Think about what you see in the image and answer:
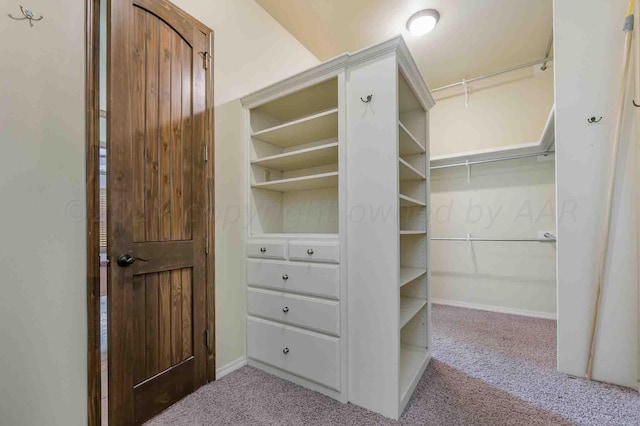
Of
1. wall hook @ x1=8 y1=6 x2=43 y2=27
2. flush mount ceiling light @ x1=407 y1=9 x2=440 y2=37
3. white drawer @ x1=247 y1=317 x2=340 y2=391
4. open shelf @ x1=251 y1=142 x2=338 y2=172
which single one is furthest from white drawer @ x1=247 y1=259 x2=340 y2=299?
flush mount ceiling light @ x1=407 y1=9 x2=440 y2=37

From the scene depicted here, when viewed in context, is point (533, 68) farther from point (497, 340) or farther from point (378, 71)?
point (497, 340)

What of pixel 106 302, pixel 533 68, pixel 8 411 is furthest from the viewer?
pixel 533 68

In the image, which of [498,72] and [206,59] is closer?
[206,59]

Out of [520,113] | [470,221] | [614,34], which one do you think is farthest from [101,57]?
[520,113]

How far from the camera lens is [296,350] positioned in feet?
5.49

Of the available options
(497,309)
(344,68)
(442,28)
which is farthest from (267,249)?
(497,309)

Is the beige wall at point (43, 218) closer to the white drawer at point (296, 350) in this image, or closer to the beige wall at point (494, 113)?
the white drawer at point (296, 350)

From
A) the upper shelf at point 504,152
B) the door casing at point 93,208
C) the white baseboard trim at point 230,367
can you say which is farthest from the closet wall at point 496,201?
the door casing at point 93,208

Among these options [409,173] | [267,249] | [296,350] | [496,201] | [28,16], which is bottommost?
[296,350]

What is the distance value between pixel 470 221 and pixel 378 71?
2.44 meters

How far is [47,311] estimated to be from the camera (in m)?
1.10

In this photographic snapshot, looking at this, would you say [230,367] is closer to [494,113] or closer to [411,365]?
[411,365]

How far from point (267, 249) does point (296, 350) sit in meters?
0.68

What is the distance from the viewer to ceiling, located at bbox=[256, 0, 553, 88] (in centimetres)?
216
